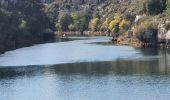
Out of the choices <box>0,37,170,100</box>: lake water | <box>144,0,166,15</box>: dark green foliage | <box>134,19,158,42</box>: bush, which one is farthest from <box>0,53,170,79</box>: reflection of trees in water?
<box>144,0,166,15</box>: dark green foliage

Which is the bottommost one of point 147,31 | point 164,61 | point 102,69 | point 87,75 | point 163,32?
point 87,75

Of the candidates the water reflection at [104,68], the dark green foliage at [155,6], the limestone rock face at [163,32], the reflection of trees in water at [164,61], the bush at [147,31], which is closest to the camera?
the reflection of trees in water at [164,61]

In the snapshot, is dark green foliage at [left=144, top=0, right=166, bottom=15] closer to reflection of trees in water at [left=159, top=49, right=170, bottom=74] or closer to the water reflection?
reflection of trees in water at [left=159, top=49, right=170, bottom=74]

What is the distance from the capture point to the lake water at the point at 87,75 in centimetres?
8562

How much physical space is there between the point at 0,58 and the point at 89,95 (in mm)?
61723

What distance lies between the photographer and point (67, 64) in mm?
123938

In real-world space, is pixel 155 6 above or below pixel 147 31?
above

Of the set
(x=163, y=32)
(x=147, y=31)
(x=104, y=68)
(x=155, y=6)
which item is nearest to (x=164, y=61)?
(x=104, y=68)

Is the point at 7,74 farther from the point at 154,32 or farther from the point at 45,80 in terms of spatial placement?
the point at 154,32

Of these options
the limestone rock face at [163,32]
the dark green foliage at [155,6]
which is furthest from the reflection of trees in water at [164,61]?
the dark green foliage at [155,6]

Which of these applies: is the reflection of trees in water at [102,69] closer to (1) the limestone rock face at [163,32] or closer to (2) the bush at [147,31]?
(1) the limestone rock face at [163,32]

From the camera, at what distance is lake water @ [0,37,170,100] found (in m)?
85.6

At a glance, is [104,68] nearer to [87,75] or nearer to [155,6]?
[87,75]

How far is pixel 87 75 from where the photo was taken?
10550 cm
